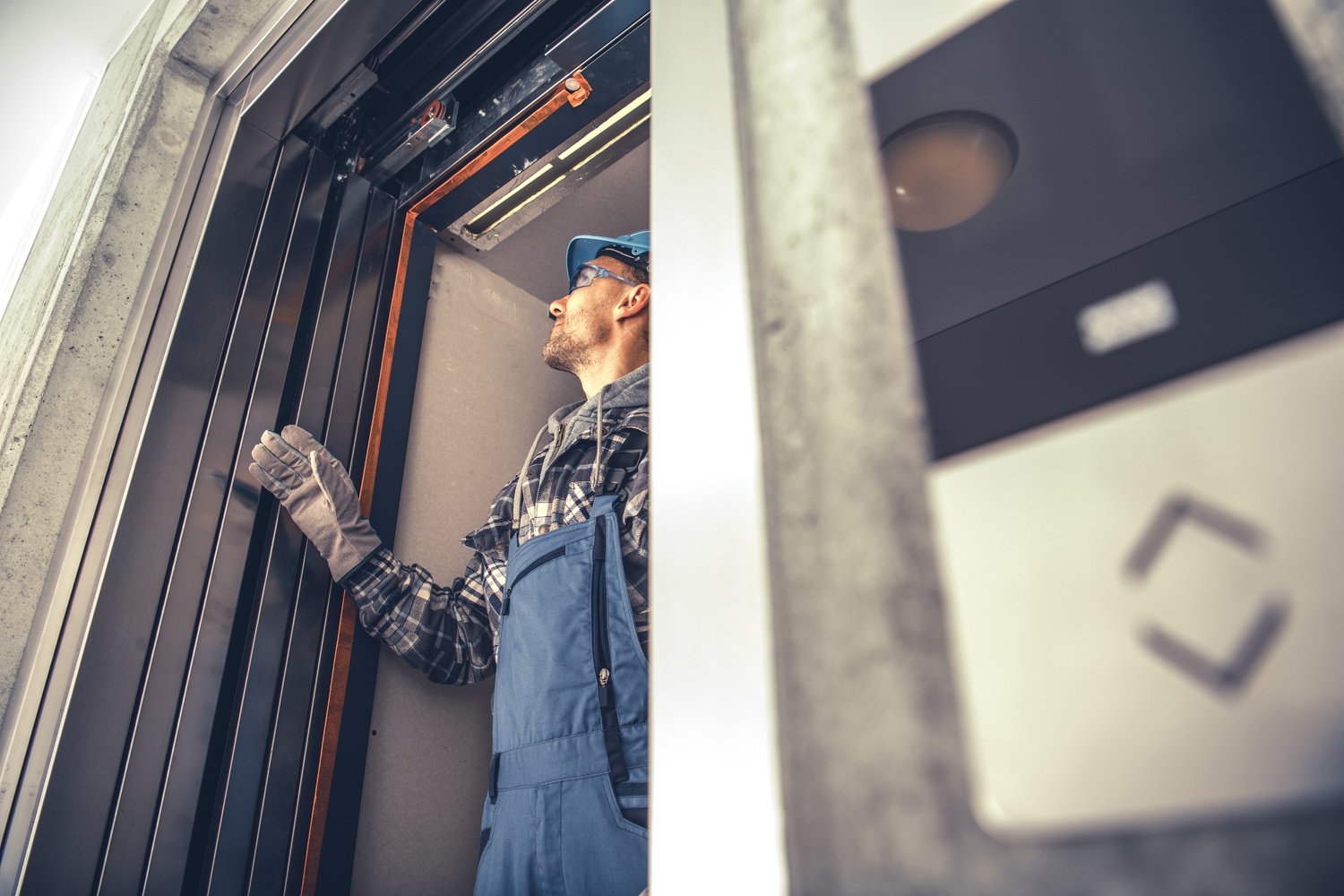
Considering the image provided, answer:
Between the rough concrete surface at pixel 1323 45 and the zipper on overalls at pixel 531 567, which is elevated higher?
the zipper on overalls at pixel 531 567

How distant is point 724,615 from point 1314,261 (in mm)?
256

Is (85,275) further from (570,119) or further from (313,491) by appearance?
(570,119)

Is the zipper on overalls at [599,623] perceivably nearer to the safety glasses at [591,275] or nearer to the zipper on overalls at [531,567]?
the zipper on overalls at [531,567]

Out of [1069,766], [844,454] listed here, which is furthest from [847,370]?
[1069,766]

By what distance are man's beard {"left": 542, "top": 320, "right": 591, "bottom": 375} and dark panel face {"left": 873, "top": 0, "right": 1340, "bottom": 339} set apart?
144cm

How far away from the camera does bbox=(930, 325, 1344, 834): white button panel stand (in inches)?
7.6

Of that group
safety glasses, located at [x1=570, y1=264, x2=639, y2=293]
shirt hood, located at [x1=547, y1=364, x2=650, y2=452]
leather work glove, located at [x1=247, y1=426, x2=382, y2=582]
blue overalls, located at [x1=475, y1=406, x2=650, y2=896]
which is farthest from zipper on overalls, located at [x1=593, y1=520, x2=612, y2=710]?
safety glasses, located at [x1=570, y1=264, x2=639, y2=293]

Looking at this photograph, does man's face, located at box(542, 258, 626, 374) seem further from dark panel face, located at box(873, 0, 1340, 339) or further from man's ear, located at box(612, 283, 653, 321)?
dark panel face, located at box(873, 0, 1340, 339)

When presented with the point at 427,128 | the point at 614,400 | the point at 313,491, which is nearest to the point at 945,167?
the point at 614,400

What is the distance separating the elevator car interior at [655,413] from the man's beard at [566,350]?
0.56 feet

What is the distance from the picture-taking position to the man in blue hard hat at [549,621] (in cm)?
104

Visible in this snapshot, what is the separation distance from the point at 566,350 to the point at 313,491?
68 centimetres

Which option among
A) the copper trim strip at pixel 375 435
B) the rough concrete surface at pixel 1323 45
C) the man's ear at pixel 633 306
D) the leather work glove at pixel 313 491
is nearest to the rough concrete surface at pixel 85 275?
the leather work glove at pixel 313 491

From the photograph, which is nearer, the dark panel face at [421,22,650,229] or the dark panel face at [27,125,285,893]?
the dark panel face at [27,125,285,893]
